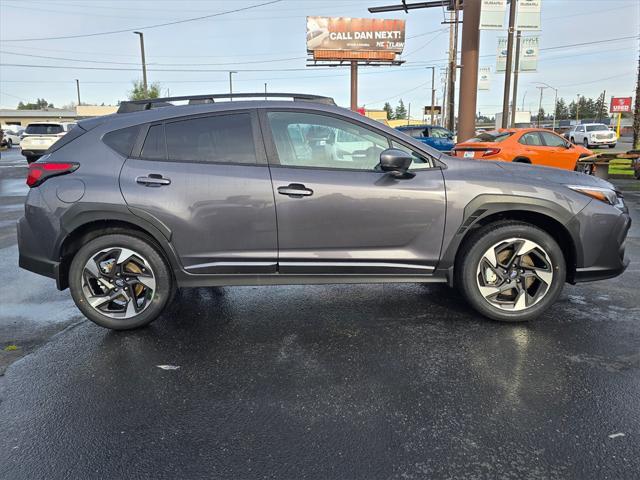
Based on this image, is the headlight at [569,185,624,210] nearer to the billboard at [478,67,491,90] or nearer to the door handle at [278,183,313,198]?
the door handle at [278,183,313,198]

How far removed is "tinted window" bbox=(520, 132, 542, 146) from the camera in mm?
13414

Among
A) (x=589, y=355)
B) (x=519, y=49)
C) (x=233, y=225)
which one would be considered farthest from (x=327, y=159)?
(x=519, y=49)

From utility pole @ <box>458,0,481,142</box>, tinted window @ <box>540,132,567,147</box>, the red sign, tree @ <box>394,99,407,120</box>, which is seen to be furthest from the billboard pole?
tree @ <box>394,99,407,120</box>

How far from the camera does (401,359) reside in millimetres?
3355

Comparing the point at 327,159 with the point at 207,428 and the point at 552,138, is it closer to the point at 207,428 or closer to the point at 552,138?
the point at 207,428

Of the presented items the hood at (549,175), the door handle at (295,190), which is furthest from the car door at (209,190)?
the hood at (549,175)

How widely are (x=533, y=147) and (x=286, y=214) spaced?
11726mm

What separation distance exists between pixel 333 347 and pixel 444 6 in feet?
73.1

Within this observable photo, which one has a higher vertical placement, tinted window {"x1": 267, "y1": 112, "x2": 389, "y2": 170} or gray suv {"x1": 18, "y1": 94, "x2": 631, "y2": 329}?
tinted window {"x1": 267, "y1": 112, "x2": 389, "y2": 170}

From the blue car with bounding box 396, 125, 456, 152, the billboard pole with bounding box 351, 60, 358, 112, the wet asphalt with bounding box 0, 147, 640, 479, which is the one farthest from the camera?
the billboard pole with bounding box 351, 60, 358, 112

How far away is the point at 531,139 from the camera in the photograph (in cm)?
1354

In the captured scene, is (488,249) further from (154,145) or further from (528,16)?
(528,16)

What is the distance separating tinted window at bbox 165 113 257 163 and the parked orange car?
10.4m

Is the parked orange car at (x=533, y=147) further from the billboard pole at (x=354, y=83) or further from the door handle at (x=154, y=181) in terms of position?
the billboard pole at (x=354, y=83)
